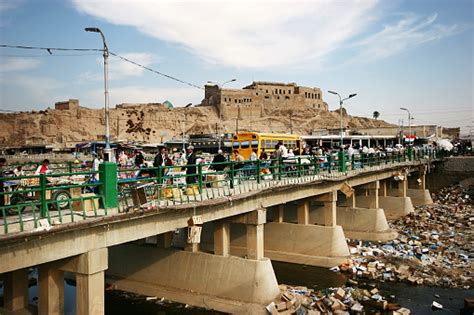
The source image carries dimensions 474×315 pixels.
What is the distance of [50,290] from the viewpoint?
31.6 ft

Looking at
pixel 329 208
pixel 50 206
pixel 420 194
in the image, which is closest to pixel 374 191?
pixel 329 208

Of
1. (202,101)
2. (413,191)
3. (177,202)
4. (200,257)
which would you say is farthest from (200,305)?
(202,101)

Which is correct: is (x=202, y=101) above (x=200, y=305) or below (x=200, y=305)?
above

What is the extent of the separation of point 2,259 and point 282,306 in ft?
29.0

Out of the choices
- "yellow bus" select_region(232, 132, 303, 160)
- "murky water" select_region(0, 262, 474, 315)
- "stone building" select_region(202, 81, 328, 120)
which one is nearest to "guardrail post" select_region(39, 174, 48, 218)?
"murky water" select_region(0, 262, 474, 315)

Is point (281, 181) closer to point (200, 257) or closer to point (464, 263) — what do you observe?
point (200, 257)

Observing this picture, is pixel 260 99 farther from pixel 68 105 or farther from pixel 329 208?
pixel 329 208

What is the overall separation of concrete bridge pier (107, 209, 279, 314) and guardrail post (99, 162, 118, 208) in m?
6.00

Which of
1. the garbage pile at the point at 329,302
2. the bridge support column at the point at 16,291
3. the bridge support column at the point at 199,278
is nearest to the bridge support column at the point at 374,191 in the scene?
the garbage pile at the point at 329,302

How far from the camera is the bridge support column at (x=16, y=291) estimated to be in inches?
449

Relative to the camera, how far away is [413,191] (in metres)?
37.0

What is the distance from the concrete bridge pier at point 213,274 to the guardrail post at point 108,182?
6.00m

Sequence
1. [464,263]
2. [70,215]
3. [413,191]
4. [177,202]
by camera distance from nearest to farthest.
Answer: [70,215]
[177,202]
[464,263]
[413,191]

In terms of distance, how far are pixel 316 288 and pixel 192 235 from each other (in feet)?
26.1
